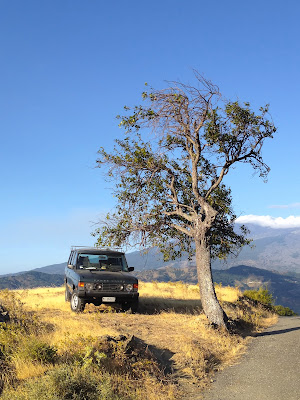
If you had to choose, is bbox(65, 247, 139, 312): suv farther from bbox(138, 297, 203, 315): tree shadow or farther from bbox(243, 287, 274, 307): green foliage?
bbox(243, 287, 274, 307): green foliage

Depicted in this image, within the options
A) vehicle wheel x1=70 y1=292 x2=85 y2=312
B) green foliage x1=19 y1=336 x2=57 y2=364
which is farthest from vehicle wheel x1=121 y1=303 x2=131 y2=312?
green foliage x1=19 y1=336 x2=57 y2=364

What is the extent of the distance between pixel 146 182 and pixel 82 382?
10.3m

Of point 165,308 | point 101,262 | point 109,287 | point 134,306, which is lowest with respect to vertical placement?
point 165,308

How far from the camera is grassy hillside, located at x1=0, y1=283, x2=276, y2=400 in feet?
19.8

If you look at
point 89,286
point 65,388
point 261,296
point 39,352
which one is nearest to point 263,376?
point 65,388

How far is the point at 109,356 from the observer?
7578 mm

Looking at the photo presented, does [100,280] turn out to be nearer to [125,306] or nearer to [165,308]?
[125,306]

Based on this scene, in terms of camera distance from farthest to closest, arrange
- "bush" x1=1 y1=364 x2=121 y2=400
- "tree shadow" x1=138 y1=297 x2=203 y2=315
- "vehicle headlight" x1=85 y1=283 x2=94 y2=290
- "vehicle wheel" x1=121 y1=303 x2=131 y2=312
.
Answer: "tree shadow" x1=138 y1=297 x2=203 y2=315 < "vehicle wheel" x1=121 y1=303 x2=131 y2=312 < "vehicle headlight" x1=85 y1=283 x2=94 y2=290 < "bush" x1=1 y1=364 x2=121 y2=400

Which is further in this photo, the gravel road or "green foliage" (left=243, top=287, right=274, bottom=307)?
"green foliage" (left=243, top=287, right=274, bottom=307)

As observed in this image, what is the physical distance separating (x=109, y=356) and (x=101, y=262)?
732 cm

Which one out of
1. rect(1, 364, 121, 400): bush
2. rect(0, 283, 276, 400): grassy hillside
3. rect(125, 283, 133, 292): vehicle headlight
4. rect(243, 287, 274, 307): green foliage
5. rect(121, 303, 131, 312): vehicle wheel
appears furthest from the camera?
rect(243, 287, 274, 307): green foliage

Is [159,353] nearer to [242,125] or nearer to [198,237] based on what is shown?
[198,237]

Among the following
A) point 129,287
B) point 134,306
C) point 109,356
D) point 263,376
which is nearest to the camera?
point 109,356

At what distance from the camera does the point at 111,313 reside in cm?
1302
